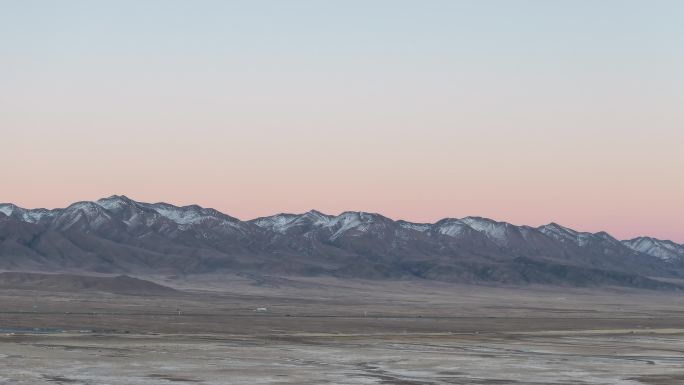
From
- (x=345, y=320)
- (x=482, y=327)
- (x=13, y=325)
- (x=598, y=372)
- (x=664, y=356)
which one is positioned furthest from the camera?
(x=345, y=320)

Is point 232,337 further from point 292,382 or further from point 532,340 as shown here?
point 292,382

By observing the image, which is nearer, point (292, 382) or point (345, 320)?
Result: point (292, 382)

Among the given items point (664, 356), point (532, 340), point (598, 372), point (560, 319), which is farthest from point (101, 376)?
point (560, 319)

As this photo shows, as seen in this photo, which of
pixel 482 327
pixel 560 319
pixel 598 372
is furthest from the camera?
pixel 560 319

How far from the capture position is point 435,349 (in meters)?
80.4

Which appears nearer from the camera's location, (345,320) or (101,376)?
(101,376)

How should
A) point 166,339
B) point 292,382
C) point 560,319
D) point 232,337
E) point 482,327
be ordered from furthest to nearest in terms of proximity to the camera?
1. point 560,319
2. point 482,327
3. point 232,337
4. point 166,339
5. point 292,382

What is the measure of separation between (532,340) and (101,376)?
45.4m

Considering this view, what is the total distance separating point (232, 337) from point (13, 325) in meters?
19.8

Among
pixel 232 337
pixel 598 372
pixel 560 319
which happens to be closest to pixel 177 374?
pixel 598 372

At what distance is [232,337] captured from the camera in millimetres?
90000

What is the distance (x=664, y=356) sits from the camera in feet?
255

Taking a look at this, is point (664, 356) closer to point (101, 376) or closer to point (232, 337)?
point (232, 337)

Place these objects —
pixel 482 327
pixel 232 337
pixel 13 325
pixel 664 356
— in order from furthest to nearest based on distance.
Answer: pixel 482 327 → pixel 13 325 → pixel 232 337 → pixel 664 356
